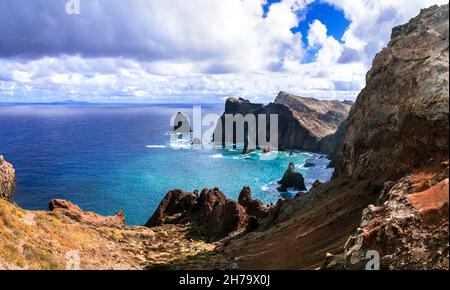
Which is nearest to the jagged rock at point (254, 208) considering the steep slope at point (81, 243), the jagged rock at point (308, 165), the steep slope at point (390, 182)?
the steep slope at point (81, 243)

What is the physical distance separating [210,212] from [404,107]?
43.2 m

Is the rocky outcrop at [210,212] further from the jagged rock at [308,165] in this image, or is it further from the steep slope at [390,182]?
the jagged rock at [308,165]

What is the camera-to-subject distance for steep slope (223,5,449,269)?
22172 mm

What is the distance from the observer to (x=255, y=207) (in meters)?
75.2

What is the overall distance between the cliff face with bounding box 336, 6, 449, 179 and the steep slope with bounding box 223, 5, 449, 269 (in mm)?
94

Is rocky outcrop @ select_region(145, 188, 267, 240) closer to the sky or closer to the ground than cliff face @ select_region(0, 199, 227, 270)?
closer to the ground

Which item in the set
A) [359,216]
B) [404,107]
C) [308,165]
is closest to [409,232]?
[359,216]

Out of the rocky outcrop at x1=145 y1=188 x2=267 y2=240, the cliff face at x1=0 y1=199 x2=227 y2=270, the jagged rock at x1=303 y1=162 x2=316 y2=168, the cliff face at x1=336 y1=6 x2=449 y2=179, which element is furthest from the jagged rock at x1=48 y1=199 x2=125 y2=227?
the jagged rock at x1=303 y1=162 x2=316 y2=168

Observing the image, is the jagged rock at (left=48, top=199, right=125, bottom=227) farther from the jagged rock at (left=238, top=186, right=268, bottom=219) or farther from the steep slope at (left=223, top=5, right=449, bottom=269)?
the jagged rock at (left=238, top=186, right=268, bottom=219)

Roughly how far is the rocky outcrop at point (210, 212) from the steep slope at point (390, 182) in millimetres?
9709

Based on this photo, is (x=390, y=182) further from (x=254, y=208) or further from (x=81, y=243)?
(x=254, y=208)

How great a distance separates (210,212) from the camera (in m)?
70.9

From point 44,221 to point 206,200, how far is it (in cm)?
3944
